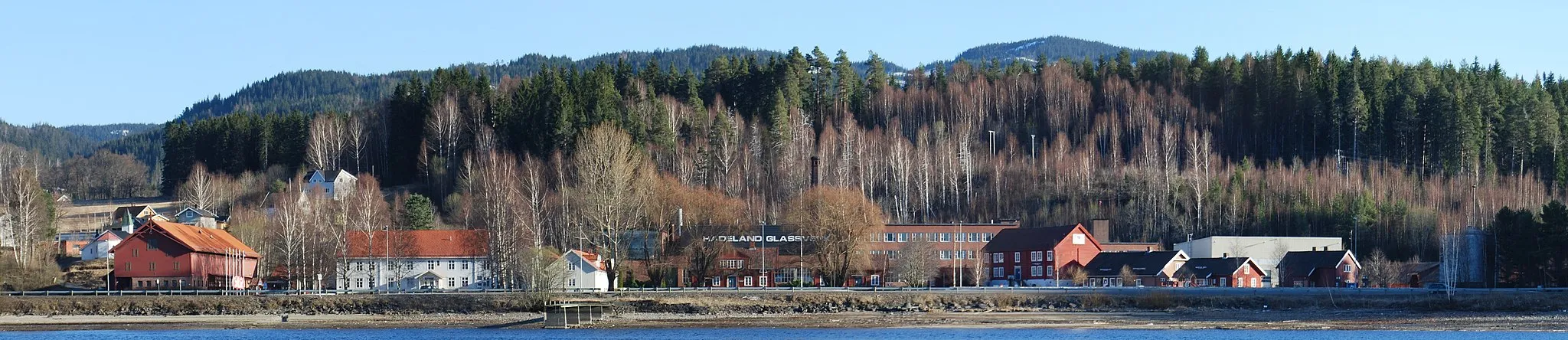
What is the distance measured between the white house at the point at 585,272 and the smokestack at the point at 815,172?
2823 cm

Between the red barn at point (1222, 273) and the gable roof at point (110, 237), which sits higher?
the gable roof at point (110, 237)

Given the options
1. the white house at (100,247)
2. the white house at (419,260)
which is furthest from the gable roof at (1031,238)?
the white house at (100,247)

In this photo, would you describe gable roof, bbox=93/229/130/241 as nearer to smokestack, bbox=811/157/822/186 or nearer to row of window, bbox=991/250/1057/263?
smokestack, bbox=811/157/822/186

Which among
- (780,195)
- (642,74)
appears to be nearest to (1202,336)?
(780,195)

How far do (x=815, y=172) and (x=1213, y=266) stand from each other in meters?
31.6

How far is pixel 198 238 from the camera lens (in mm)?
79812

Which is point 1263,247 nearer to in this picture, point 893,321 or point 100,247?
point 893,321

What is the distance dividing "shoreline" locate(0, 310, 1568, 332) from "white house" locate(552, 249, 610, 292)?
42.8ft

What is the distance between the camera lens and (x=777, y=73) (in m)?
130

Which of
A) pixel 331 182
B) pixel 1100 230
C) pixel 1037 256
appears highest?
pixel 331 182

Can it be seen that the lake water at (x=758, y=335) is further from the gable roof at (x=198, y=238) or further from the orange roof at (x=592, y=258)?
the orange roof at (x=592, y=258)

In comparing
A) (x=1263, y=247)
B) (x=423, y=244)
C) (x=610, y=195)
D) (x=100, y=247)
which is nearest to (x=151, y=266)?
(x=423, y=244)

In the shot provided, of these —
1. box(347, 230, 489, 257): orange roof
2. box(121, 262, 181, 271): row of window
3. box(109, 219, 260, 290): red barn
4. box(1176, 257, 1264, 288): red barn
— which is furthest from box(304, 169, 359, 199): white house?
box(1176, 257, 1264, 288): red barn

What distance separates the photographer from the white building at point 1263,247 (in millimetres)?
91500
